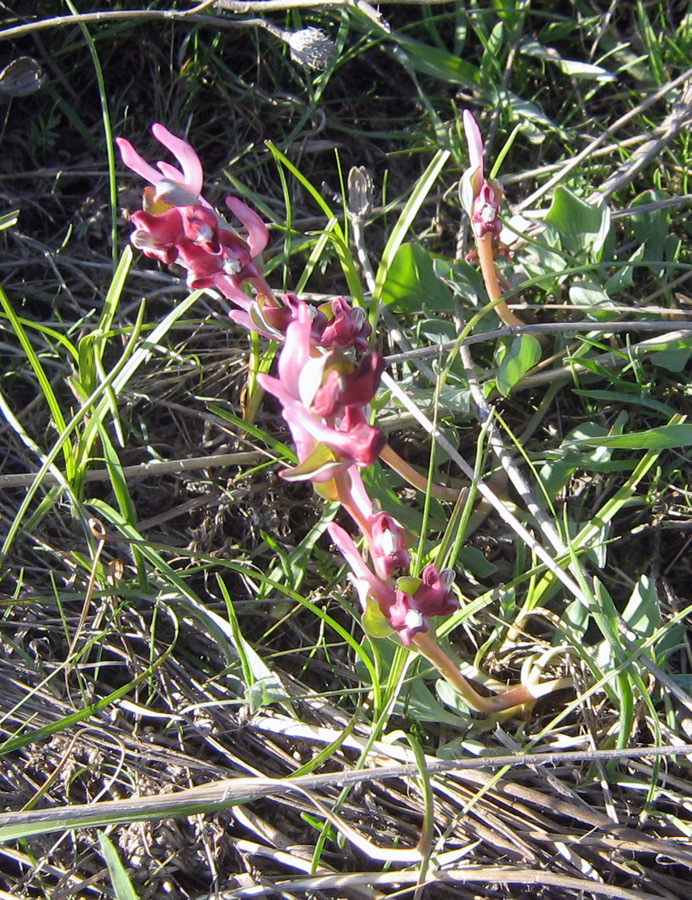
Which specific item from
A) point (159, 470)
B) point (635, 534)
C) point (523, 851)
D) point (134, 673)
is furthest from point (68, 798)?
point (635, 534)

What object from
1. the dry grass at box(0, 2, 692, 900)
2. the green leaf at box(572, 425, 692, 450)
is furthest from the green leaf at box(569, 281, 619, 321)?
the green leaf at box(572, 425, 692, 450)

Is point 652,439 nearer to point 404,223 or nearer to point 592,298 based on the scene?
point 592,298

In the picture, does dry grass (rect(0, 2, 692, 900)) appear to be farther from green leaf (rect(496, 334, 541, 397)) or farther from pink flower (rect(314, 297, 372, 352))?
pink flower (rect(314, 297, 372, 352))

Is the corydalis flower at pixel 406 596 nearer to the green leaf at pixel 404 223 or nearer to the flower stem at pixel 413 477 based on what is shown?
the flower stem at pixel 413 477

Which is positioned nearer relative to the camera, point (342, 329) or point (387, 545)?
point (387, 545)

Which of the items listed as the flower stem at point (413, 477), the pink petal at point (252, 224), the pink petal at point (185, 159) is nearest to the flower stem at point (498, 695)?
the flower stem at point (413, 477)

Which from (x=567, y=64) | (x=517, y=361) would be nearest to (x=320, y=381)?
(x=517, y=361)
